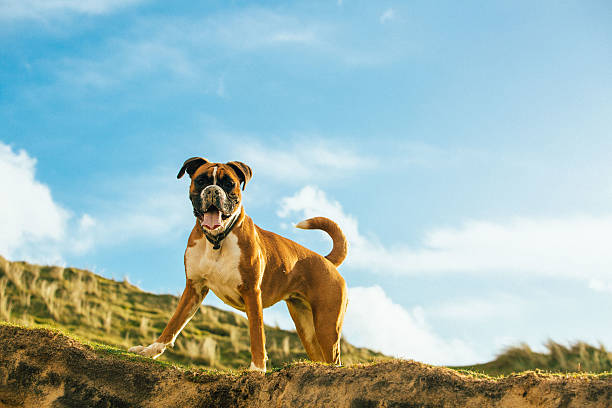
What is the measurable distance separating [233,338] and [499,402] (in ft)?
39.4

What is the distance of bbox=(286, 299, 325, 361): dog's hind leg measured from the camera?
7.32 m

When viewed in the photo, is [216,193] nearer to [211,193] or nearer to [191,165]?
[211,193]

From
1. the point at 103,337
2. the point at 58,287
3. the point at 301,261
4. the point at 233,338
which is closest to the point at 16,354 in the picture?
the point at 301,261

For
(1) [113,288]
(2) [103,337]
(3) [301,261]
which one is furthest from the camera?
(1) [113,288]

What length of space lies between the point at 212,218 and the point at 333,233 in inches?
107

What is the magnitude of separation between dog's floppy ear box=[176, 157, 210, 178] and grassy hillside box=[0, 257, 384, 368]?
766cm

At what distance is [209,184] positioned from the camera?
6078mm

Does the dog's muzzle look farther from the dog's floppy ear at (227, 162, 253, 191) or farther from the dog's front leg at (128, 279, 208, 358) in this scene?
the dog's front leg at (128, 279, 208, 358)

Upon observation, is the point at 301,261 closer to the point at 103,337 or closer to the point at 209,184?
the point at 209,184

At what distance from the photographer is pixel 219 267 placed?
6188 mm

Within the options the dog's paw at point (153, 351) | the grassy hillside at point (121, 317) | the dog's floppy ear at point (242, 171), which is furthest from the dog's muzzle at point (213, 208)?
the grassy hillside at point (121, 317)

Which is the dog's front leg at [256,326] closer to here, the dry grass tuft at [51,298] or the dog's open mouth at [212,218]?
the dog's open mouth at [212,218]

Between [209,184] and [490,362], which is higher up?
[209,184]

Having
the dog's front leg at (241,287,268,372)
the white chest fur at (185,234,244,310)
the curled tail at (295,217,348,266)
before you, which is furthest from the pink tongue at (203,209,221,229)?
the curled tail at (295,217,348,266)
